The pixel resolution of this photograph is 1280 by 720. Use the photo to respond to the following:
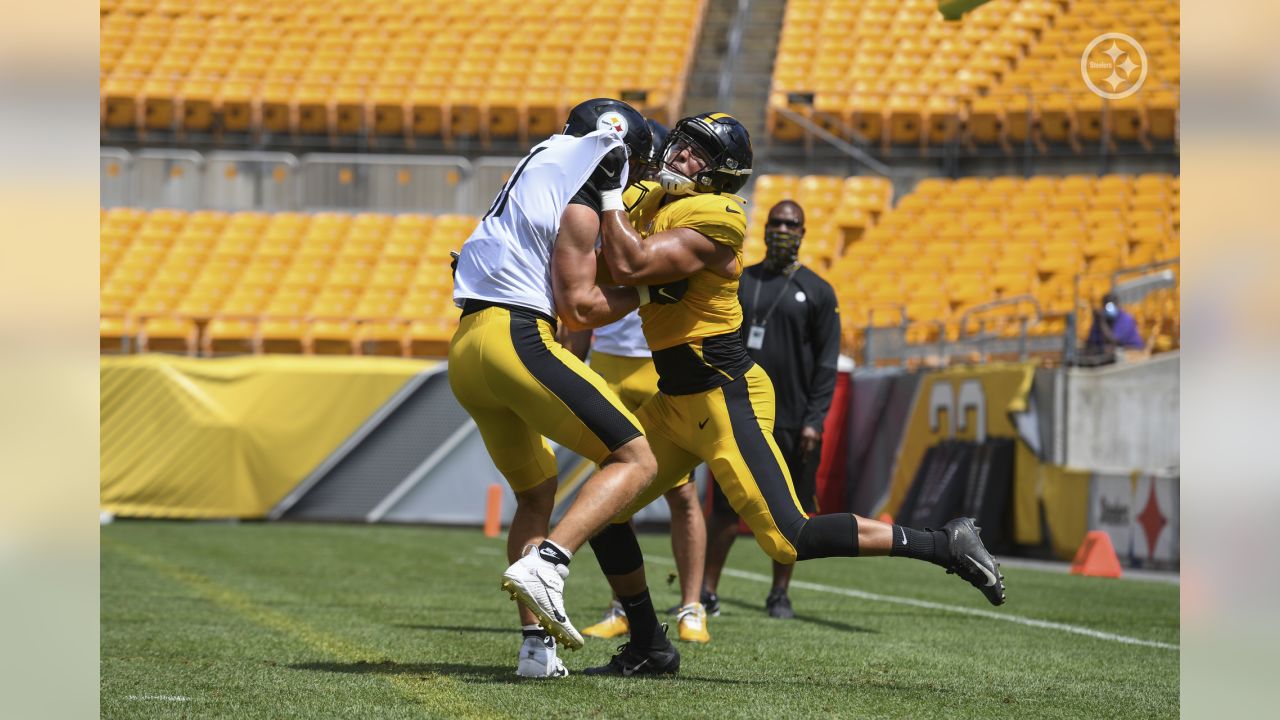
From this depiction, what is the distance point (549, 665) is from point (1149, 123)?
57.4 feet

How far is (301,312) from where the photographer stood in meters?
20.5

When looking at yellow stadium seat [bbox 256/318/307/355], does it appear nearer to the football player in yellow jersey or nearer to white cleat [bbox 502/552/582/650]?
the football player in yellow jersey

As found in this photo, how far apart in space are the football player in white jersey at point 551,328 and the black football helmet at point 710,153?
117mm

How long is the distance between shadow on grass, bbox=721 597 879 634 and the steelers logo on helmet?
297 centimetres

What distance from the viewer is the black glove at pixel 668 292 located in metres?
5.23

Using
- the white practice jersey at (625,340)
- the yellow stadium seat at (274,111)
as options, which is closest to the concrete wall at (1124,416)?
the white practice jersey at (625,340)

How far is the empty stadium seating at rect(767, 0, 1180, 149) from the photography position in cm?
2102

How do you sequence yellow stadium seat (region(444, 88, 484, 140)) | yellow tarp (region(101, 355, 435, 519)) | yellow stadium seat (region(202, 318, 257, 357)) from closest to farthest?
yellow tarp (region(101, 355, 435, 519))
yellow stadium seat (region(202, 318, 257, 357))
yellow stadium seat (region(444, 88, 484, 140))

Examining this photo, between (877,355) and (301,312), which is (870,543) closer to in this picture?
(877,355)

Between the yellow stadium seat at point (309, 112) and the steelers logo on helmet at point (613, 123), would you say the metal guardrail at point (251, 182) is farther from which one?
the steelers logo on helmet at point (613, 123)

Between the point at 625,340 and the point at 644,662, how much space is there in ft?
7.23

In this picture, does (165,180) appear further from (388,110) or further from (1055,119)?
(1055,119)

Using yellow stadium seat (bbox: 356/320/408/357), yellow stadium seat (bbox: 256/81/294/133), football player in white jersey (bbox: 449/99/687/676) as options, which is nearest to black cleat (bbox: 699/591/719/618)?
football player in white jersey (bbox: 449/99/687/676)

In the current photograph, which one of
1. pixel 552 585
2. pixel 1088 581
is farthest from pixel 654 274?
pixel 1088 581
